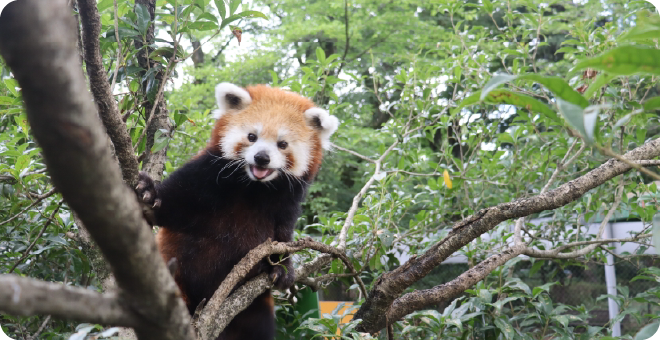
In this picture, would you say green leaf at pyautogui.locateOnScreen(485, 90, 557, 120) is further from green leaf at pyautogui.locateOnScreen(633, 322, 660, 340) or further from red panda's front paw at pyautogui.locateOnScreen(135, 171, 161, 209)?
red panda's front paw at pyautogui.locateOnScreen(135, 171, 161, 209)

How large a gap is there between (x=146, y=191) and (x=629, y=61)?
1.94m

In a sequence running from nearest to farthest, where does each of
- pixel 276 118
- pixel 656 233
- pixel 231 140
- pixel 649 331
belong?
pixel 656 233, pixel 649 331, pixel 231 140, pixel 276 118

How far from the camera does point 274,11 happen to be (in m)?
9.24

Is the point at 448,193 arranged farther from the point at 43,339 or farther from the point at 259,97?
the point at 43,339

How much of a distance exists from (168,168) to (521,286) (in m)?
2.40

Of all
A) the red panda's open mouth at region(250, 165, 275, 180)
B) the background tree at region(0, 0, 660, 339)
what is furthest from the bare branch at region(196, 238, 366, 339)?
the red panda's open mouth at region(250, 165, 275, 180)

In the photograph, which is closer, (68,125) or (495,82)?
(68,125)

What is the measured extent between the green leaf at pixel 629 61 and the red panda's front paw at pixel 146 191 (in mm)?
1852

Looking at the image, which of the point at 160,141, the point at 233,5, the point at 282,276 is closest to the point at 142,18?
the point at 233,5

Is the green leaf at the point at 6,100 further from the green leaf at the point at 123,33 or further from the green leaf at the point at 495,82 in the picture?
the green leaf at the point at 495,82

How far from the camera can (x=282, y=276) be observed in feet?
7.73

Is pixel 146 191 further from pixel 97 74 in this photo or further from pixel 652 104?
pixel 652 104

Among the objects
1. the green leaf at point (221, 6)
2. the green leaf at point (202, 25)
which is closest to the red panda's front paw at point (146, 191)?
the green leaf at point (202, 25)

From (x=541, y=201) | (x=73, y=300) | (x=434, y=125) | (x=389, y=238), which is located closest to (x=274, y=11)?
(x=434, y=125)
